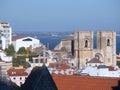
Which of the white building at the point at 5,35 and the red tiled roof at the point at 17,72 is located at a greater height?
the white building at the point at 5,35

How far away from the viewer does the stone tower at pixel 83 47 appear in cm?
5175

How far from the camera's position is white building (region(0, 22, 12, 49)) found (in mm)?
56531

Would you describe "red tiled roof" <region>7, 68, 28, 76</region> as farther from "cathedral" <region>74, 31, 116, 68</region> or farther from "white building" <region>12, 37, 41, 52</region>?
"white building" <region>12, 37, 41, 52</region>

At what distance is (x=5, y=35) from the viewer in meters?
59.9

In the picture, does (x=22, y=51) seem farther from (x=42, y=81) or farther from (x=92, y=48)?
(x=42, y=81)

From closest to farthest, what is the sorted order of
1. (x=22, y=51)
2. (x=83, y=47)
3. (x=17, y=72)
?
(x=17, y=72), (x=83, y=47), (x=22, y=51)

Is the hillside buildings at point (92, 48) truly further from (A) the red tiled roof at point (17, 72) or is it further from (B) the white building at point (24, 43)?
(A) the red tiled roof at point (17, 72)

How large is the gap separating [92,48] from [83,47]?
76 centimetres

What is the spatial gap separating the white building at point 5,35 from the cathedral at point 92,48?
7.35m

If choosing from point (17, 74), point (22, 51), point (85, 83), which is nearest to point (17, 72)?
point (17, 74)

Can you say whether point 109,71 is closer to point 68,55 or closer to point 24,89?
point 68,55

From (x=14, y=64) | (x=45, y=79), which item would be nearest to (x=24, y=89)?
(x=45, y=79)

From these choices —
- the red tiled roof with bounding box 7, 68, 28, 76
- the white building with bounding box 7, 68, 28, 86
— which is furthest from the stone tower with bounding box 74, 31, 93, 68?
the white building with bounding box 7, 68, 28, 86

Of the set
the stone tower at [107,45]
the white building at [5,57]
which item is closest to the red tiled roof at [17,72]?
the white building at [5,57]
